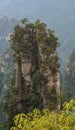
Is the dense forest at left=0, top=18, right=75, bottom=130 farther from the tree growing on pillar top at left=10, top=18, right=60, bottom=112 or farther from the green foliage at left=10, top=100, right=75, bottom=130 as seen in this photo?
the green foliage at left=10, top=100, right=75, bottom=130

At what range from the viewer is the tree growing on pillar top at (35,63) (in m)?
37.0

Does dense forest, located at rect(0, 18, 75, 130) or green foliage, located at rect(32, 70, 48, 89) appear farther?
dense forest, located at rect(0, 18, 75, 130)

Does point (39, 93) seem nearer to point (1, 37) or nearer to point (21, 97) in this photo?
point (21, 97)

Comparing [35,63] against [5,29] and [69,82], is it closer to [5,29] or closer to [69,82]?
[69,82]

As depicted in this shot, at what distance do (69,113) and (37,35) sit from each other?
2126 centimetres

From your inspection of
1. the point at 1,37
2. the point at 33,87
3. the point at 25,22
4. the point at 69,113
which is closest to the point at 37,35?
the point at 25,22

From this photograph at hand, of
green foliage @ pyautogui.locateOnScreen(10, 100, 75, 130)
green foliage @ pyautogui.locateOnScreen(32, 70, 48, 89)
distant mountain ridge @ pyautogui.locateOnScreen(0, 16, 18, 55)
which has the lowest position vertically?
green foliage @ pyautogui.locateOnScreen(10, 100, 75, 130)

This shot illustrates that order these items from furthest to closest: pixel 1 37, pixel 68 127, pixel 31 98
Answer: pixel 1 37
pixel 31 98
pixel 68 127

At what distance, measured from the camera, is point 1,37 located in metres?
166

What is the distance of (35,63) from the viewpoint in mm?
38438

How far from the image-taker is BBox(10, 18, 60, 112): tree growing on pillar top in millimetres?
37031

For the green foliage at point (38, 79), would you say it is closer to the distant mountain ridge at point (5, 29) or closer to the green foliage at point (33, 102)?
the green foliage at point (33, 102)

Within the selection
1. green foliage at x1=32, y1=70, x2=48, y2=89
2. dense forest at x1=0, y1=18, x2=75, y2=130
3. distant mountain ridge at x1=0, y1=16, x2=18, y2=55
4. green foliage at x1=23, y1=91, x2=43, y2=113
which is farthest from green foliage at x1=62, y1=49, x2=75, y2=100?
distant mountain ridge at x1=0, y1=16, x2=18, y2=55

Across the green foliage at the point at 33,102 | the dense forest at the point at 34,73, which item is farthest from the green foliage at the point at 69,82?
the green foliage at the point at 33,102
